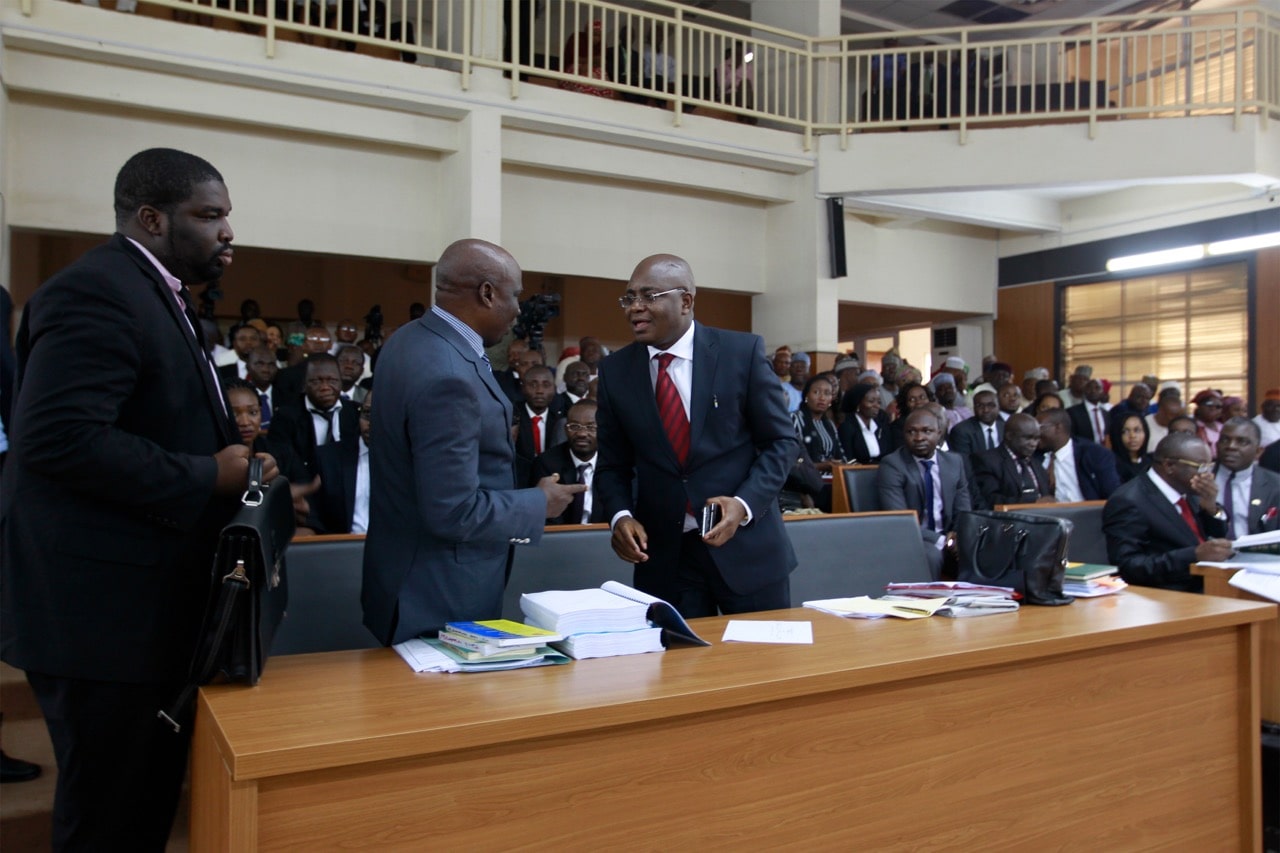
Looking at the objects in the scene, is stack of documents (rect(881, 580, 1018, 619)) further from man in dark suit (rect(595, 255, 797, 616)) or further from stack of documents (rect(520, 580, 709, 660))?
stack of documents (rect(520, 580, 709, 660))

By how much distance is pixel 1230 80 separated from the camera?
381 inches

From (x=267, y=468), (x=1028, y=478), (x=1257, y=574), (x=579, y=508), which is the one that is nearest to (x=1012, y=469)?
(x=1028, y=478)

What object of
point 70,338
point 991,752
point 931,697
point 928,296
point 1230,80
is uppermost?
point 1230,80

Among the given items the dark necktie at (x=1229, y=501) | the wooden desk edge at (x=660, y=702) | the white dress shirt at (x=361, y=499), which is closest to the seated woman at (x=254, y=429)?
the white dress shirt at (x=361, y=499)

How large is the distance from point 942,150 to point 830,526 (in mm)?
6791

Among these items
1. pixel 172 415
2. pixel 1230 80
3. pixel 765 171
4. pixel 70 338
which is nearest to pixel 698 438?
pixel 172 415

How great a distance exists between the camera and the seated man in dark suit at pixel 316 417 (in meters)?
4.61

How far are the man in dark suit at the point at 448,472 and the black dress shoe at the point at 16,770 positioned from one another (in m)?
1.61

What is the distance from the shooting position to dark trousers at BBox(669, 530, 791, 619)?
252 centimetres

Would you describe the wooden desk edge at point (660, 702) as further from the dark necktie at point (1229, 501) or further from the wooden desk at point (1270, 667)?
the dark necktie at point (1229, 501)

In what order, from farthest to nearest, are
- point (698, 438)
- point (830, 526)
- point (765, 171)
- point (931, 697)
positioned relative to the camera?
point (765, 171) → point (830, 526) → point (698, 438) → point (931, 697)

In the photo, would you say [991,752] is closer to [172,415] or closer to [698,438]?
[698,438]

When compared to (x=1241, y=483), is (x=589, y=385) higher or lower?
higher

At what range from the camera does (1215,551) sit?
338 centimetres
